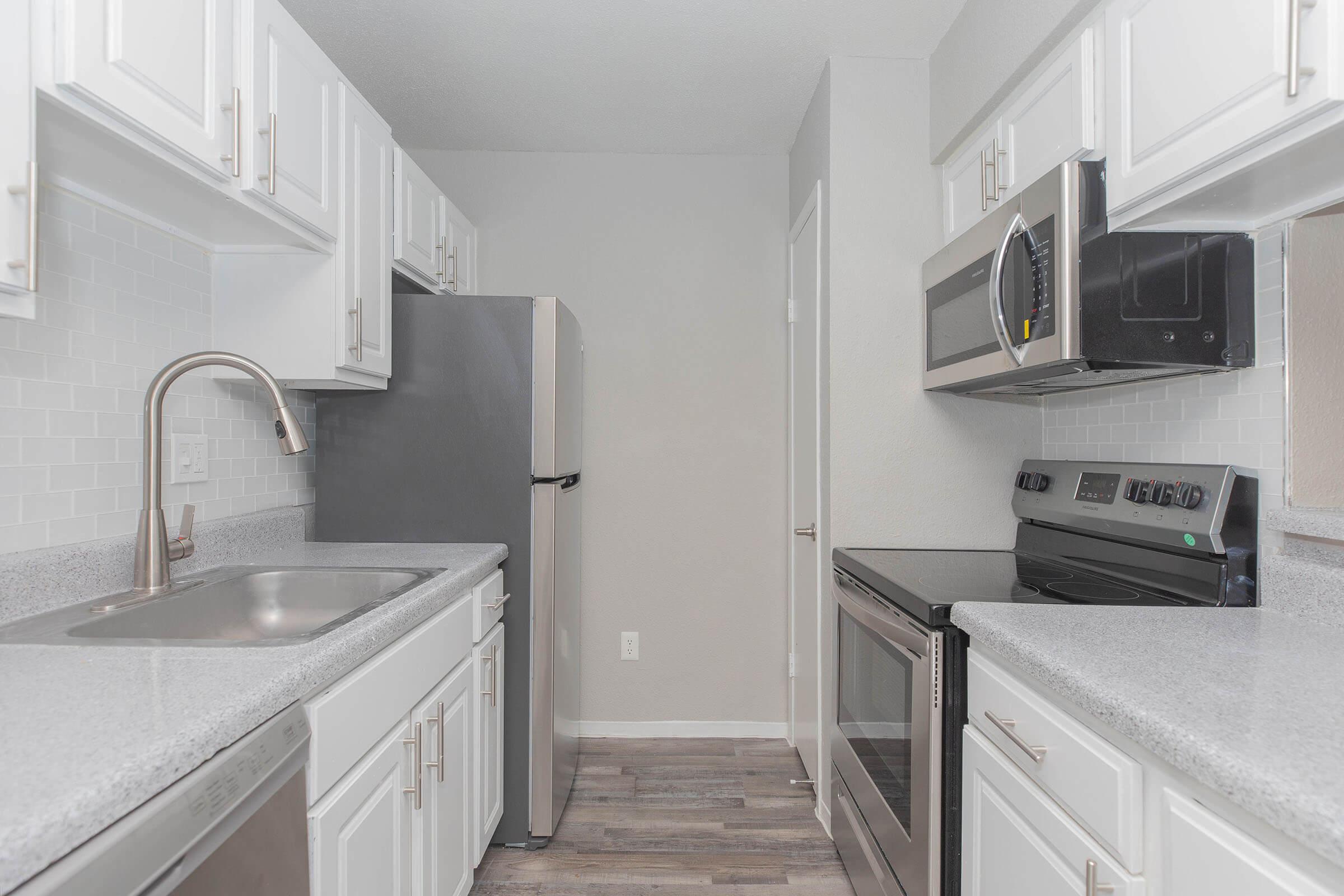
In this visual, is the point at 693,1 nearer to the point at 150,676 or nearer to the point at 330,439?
the point at 330,439

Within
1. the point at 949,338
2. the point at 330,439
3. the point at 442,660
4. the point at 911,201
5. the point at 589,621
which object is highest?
the point at 911,201

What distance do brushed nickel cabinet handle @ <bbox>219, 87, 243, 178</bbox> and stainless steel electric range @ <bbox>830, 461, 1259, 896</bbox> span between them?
1.52 meters

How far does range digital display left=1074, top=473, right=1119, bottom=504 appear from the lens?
171cm

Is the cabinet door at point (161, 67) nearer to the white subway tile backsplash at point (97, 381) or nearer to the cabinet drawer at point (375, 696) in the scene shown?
the white subway tile backsplash at point (97, 381)

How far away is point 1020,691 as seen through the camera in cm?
112

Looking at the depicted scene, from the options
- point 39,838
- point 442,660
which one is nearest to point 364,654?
point 442,660

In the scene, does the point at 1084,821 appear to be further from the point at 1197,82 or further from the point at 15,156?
the point at 15,156

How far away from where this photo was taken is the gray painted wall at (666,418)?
2.95 metres

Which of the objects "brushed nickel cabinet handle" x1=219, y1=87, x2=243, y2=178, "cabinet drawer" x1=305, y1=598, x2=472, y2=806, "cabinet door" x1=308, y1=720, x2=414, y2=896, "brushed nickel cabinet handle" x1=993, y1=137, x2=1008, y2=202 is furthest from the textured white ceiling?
"cabinet door" x1=308, y1=720, x2=414, y2=896

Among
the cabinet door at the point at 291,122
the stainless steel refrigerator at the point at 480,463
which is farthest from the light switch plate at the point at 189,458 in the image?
the cabinet door at the point at 291,122

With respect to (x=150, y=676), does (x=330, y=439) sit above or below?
above

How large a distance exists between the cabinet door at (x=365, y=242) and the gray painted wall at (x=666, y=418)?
0.94 metres

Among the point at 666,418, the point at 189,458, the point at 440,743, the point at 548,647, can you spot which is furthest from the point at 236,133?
the point at 666,418

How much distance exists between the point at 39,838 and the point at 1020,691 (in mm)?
1182
